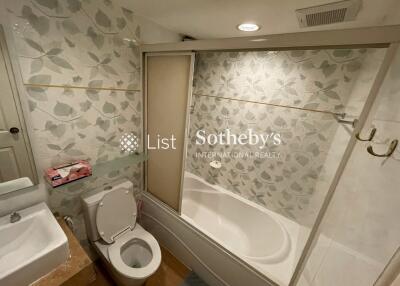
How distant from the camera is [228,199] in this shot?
7.63 ft

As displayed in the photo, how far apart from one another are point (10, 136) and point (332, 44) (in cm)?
175

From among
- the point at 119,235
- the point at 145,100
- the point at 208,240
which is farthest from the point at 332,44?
the point at 119,235

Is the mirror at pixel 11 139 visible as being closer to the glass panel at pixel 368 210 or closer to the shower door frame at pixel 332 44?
the shower door frame at pixel 332 44

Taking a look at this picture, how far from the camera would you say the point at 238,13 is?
3.91 feet

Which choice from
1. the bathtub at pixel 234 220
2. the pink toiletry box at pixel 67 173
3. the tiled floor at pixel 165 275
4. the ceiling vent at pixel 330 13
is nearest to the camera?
the ceiling vent at pixel 330 13

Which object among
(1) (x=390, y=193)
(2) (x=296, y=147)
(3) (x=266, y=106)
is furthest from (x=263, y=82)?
(1) (x=390, y=193)

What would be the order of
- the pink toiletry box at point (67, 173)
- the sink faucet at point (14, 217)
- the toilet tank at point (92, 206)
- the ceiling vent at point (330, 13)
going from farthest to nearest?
the toilet tank at point (92, 206), the pink toiletry box at point (67, 173), the sink faucet at point (14, 217), the ceiling vent at point (330, 13)

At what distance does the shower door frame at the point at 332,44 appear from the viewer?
0.68m

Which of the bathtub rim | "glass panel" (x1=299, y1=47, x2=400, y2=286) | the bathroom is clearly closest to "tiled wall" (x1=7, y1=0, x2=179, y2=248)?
the bathroom

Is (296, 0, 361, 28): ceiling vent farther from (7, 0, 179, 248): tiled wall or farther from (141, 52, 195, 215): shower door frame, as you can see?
(7, 0, 179, 248): tiled wall

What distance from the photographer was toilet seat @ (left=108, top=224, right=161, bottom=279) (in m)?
1.34

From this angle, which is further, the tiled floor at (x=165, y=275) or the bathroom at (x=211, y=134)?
the tiled floor at (x=165, y=275)

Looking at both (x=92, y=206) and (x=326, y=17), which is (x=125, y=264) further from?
(x=326, y=17)

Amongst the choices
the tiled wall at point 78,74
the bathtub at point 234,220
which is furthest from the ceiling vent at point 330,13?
the bathtub at point 234,220
